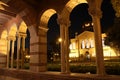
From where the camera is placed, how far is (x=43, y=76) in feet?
25.8

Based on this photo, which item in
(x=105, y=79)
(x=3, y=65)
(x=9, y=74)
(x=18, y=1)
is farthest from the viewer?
(x=3, y=65)

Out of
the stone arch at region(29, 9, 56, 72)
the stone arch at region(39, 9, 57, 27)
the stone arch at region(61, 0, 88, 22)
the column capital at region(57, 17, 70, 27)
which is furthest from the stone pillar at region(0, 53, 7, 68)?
the stone arch at region(61, 0, 88, 22)

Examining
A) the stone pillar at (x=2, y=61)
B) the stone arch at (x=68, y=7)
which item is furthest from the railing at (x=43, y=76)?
the stone arch at (x=68, y=7)

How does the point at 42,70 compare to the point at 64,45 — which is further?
the point at 42,70

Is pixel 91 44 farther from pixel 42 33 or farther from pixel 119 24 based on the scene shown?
pixel 42 33

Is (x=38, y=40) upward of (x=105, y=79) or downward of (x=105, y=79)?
upward

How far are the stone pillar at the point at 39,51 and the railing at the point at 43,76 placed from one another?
437 mm

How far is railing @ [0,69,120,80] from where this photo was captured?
18.8 feet

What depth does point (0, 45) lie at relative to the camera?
528 inches

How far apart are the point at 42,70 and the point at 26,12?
11.1ft

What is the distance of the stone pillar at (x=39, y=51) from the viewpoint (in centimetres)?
867

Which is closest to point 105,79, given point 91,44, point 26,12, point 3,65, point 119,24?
point 26,12

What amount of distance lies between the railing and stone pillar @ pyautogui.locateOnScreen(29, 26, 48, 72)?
0.44m

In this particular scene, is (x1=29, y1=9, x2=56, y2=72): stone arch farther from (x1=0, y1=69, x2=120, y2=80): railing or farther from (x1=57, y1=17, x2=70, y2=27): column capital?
(x1=57, y1=17, x2=70, y2=27): column capital
